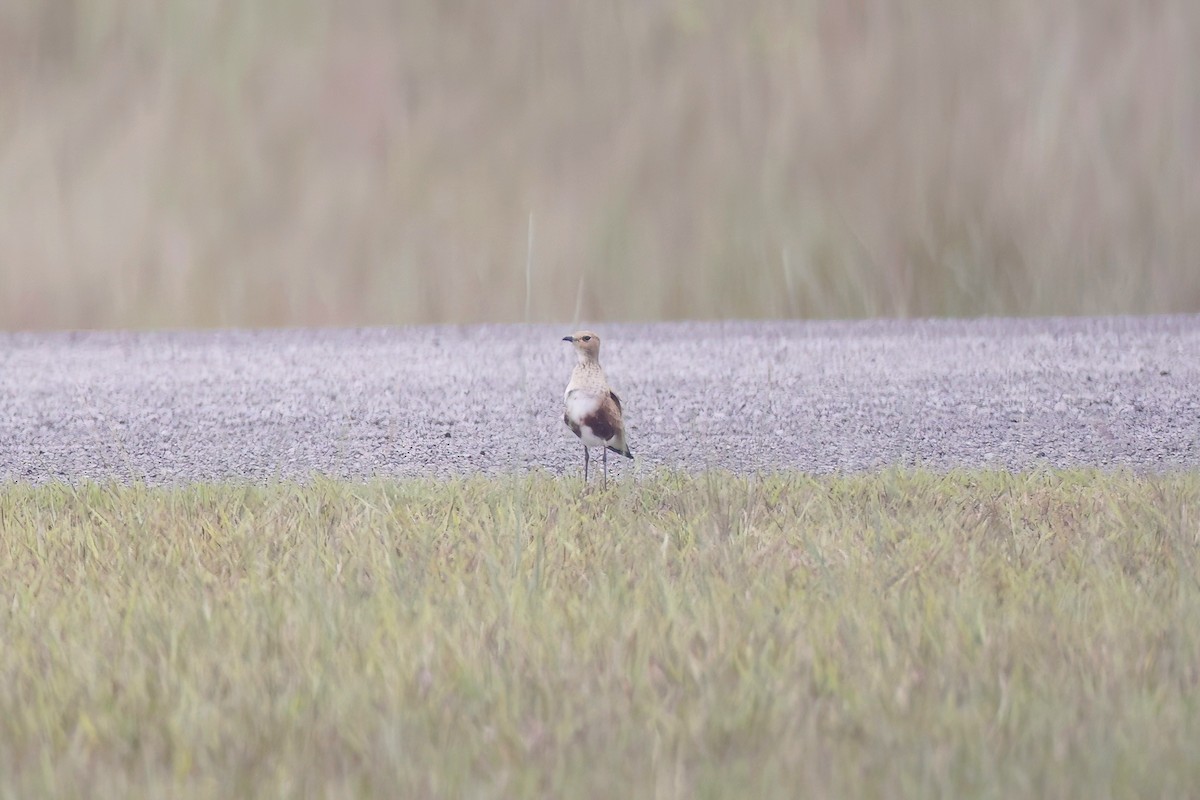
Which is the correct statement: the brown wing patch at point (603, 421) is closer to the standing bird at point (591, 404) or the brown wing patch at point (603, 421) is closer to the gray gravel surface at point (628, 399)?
the standing bird at point (591, 404)

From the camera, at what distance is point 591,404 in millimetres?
4551

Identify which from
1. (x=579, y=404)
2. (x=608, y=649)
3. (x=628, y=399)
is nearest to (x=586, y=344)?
(x=579, y=404)

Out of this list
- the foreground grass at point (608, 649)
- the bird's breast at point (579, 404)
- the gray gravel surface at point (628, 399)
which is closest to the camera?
the foreground grass at point (608, 649)

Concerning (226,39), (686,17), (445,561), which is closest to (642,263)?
(686,17)

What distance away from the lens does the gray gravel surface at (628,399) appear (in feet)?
18.3

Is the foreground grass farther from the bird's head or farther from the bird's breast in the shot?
the bird's head

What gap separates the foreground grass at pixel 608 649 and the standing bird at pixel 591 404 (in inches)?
9.1

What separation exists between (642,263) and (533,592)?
583cm

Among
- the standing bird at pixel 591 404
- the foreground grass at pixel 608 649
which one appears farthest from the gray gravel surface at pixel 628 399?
the foreground grass at pixel 608 649

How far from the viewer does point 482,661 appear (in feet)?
9.84

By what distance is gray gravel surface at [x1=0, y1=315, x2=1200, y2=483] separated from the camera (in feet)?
18.3

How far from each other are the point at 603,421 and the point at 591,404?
0.21ft

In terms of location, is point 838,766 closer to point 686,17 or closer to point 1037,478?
point 1037,478

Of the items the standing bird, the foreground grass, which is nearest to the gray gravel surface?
the standing bird
